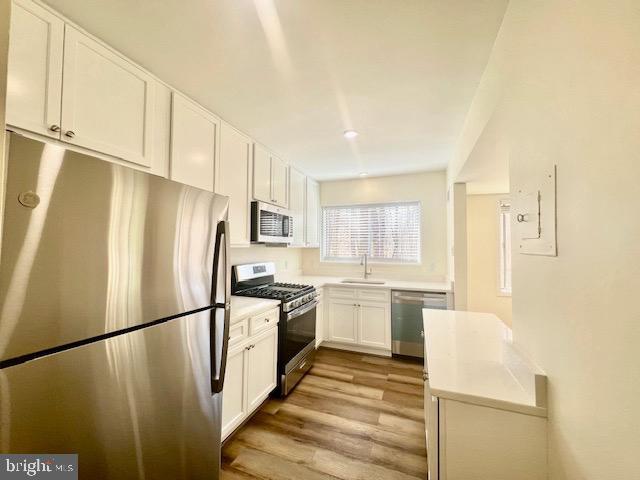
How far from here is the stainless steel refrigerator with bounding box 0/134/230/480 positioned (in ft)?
2.22

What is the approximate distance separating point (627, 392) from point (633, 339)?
107 mm

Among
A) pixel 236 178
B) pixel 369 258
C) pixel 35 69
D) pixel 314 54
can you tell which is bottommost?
pixel 369 258

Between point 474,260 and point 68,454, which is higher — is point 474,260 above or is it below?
above

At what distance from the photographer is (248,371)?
191cm

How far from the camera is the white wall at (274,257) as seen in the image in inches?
110

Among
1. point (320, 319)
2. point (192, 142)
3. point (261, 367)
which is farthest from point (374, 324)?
point (192, 142)

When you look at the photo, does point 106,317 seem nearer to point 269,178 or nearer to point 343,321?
point 269,178

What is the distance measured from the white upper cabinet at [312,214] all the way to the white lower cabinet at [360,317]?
0.89 metres

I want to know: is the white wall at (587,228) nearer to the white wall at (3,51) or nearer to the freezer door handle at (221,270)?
the white wall at (3,51)

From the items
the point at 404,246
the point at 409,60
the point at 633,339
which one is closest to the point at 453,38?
the point at 409,60

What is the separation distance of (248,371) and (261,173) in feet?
6.00

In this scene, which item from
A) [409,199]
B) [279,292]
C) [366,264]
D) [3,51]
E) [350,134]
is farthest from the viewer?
[366,264]

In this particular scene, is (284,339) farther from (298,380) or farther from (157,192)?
(157,192)

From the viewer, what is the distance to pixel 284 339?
7.55ft
